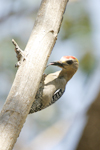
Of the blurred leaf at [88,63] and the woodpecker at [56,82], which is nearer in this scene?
the woodpecker at [56,82]

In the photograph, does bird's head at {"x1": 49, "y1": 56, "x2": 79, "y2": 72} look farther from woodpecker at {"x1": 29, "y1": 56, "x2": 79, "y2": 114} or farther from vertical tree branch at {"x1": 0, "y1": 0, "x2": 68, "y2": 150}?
vertical tree branch at {"x1": 0, "y1": 0, "x2": 68, "y2": 150}

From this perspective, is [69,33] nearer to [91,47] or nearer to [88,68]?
[91,47]

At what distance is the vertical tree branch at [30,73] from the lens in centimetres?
252

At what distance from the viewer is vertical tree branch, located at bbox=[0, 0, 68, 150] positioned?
2.52 m

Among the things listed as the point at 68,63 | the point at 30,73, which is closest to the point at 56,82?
the point at 68,63

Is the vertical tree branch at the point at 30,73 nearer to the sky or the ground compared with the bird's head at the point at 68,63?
nearer to the ground

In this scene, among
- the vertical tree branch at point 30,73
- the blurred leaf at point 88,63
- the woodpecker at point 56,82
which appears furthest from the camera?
the blurred leaf at point 88,63

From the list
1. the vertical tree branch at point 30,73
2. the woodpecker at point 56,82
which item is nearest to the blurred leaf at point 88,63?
the woodpecker at point 56,82

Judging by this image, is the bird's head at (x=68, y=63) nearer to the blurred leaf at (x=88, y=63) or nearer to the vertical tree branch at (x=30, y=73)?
the vertical tree branch at (x=30, y=73)

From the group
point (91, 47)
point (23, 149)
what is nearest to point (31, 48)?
point (23, 149)

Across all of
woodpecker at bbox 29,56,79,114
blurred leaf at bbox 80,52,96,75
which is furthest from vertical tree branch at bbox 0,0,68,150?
blurred leaf at bbox 80,52,96,75

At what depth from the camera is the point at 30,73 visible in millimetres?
2873

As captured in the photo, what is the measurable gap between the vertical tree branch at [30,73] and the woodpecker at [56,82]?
973 mm

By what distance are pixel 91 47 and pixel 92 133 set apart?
4938 mm
